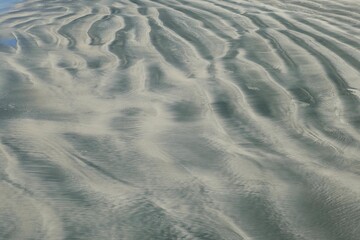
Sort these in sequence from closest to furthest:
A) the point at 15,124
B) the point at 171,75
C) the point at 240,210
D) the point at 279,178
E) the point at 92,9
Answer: the point at 240,210
the point at 279,178
the point at 15,124
the point at 171,75
the point at 92,9

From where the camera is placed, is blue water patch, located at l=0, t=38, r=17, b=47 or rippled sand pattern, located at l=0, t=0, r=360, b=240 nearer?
rippled sand pattern, located at l=0, t=0, r=360, b=240

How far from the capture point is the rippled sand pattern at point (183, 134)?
83.0 inches

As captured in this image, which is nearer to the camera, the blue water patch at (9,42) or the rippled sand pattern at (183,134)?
the rippled sand pattern at (183,134)

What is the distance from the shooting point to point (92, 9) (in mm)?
7293

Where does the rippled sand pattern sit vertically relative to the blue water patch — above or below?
above

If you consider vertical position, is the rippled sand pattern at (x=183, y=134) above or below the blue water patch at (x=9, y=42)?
above

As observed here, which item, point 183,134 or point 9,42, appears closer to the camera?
point 183,134

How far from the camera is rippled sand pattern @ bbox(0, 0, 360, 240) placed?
211cm

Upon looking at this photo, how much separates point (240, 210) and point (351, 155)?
0.69 meters

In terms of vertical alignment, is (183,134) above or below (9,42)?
above

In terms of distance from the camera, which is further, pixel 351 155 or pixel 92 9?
pixel 92 9

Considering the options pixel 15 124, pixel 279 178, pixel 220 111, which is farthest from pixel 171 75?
pixel 279 178

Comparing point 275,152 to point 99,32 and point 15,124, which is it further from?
point 99,32

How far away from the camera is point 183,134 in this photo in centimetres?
297
